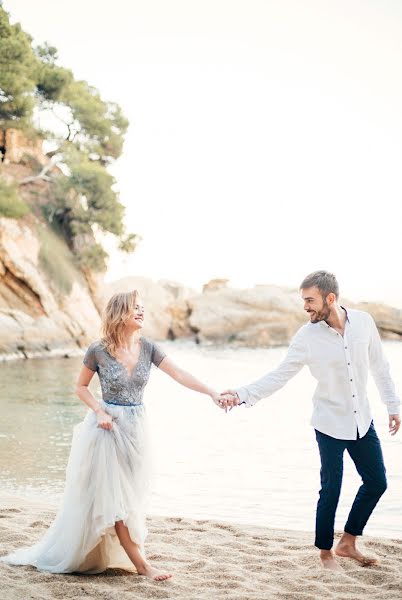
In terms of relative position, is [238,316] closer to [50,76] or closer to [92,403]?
[50,76]

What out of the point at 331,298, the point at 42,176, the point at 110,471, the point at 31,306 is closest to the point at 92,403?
the point at 110,471

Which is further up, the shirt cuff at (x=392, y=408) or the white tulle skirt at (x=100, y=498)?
the shirt cuff at (x=392, y=408)

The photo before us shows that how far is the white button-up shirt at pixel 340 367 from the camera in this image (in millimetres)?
5145

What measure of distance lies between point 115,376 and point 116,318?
390mm

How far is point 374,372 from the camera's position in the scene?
18.1 ft

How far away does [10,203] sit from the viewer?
32.5 m

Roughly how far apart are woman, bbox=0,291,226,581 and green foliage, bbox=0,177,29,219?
93.9ft

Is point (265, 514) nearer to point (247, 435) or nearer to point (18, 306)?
point (247, 435)

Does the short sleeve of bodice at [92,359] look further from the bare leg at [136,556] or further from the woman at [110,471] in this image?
the bare leg at [136,556]

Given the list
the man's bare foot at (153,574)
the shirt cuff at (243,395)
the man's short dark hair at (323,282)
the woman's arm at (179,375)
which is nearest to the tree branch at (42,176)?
the shirt cuff at (243,395)

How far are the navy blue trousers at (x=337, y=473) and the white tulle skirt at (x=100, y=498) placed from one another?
1218 mm

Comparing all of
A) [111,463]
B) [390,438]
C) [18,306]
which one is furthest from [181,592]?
[18,306]

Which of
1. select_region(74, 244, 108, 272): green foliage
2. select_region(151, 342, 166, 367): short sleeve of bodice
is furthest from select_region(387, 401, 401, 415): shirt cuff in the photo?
select_region(74, 244, 108, 272): green foliage

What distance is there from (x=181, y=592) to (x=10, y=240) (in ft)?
102
